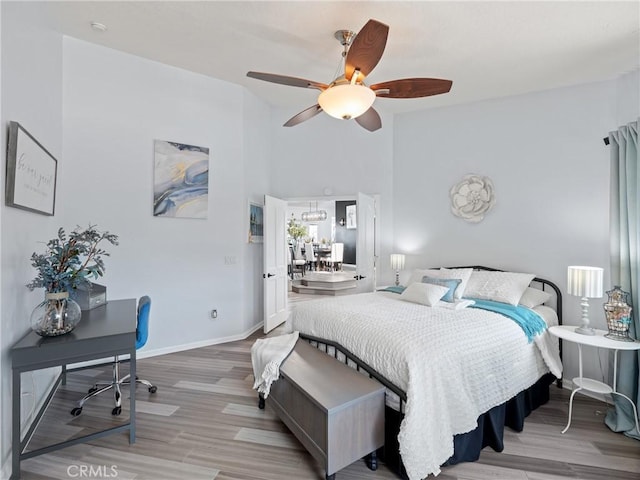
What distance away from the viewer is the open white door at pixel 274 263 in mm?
4738

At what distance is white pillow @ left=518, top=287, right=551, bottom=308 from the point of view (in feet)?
11.1

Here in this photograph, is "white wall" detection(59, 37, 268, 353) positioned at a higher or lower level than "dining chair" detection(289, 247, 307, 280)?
higher

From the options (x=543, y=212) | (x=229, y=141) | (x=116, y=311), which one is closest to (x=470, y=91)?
(x=543, y=212)

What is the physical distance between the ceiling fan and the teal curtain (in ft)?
5.92

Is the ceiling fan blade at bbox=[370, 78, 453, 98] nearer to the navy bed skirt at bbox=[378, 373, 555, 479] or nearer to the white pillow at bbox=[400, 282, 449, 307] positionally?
the white pillow at bbox=[400, 282, 449, 307]

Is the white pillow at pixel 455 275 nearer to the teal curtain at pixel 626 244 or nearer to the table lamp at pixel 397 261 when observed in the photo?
the table lamp at pixel 397 261

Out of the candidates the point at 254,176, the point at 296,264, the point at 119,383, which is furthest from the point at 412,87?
the point at 296,264

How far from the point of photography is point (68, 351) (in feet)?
6.68

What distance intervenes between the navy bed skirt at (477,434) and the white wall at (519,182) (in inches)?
57.1

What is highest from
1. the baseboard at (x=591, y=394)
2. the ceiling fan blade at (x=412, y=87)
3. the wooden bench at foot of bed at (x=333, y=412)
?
the ceiling fan blade at (x=412, y=87)

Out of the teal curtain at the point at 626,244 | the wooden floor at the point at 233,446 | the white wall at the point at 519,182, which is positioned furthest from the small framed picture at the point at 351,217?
the wooden floor at the point at 233,446

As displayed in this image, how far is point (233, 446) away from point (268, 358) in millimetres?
633

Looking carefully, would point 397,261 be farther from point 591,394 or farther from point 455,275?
point 591,394

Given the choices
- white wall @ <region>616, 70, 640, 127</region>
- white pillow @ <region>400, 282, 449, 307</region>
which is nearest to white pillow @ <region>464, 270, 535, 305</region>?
white pillow @ <region>400, 282, 449, 307</region>
